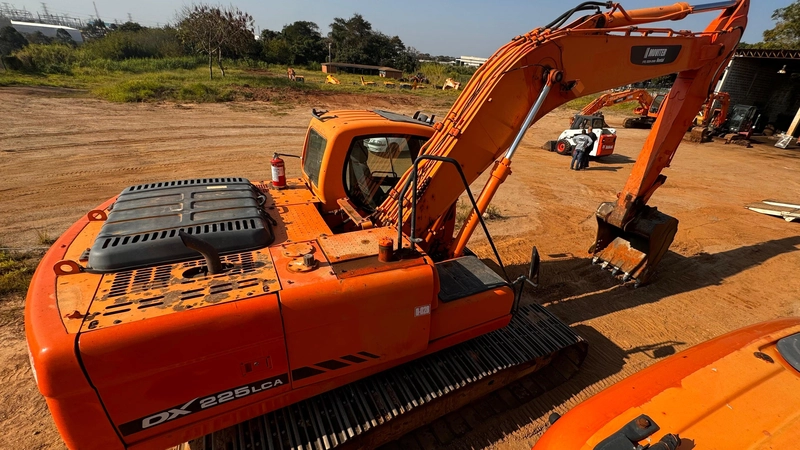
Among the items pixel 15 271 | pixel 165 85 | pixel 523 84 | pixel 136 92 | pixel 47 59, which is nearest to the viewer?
pixel 523 84

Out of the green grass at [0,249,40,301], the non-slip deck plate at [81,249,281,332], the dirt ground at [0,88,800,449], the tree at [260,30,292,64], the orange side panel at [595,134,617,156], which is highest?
the tree at [260,30,292,64]

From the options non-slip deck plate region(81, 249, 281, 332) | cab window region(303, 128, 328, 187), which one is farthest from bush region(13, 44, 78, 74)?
non-slip deck plate region(81, 249, 281, 332)

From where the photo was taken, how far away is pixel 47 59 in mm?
27266

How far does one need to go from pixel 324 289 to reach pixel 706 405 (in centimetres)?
226

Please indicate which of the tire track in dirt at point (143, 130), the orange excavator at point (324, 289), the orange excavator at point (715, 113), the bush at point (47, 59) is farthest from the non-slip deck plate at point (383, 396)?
the bush at point (47, 59)

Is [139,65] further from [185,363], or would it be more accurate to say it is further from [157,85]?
[185,363]

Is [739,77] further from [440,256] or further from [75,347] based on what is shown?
[75,347]

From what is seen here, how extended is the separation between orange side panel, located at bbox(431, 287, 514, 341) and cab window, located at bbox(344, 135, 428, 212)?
145 centimetres

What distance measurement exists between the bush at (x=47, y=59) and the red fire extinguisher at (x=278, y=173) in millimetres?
28440

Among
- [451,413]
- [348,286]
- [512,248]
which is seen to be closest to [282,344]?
[348,286]

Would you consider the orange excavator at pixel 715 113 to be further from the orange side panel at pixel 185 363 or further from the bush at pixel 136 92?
Result: the bush at pixel 136 92

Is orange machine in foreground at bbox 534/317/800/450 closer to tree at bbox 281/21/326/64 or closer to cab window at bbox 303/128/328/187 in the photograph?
cab window at bbox 303/128/328/187

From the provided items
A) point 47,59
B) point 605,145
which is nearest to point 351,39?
point 47,59

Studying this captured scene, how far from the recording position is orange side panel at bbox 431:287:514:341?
3.00 meters
